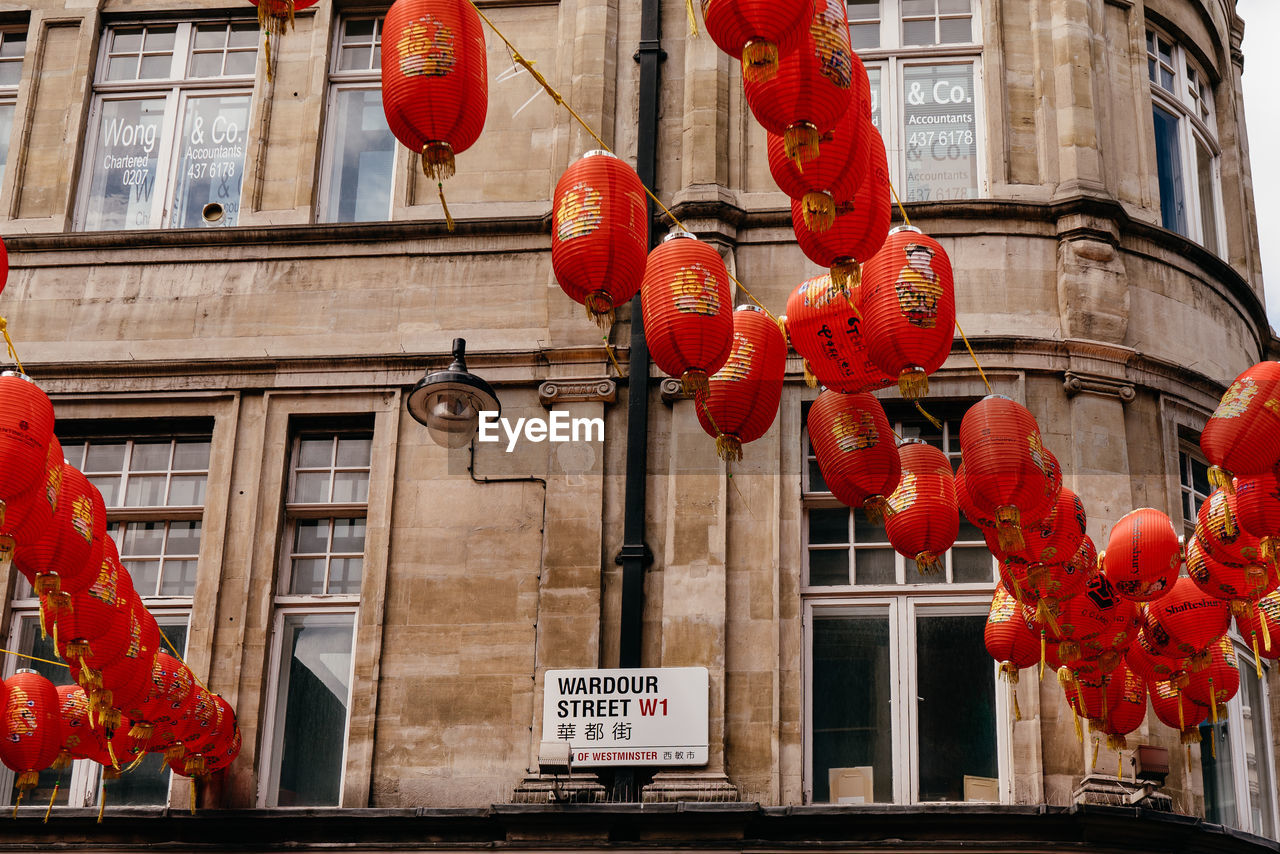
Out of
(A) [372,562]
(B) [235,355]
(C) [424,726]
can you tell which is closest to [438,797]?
(C) [424,726]

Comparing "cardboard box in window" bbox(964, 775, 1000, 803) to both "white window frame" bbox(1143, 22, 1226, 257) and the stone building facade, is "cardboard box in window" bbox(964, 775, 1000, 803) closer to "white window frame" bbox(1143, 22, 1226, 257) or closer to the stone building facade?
the stone building facade

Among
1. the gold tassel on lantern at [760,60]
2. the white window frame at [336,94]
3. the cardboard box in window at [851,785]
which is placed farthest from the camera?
the white window frame at [336,94]

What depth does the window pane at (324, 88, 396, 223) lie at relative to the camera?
16375 millimetres

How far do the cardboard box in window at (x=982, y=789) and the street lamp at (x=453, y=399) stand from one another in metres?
4.81

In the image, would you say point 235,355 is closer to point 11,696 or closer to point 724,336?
point 11,696

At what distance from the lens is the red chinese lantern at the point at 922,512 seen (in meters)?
11.8

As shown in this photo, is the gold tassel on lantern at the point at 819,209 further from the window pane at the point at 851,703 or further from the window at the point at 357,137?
the window at the point at 357,137

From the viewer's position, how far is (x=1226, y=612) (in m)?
11.9

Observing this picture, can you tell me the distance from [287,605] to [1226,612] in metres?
7.78

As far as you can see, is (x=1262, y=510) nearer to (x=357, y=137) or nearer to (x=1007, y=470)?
(x=1007, y=470)

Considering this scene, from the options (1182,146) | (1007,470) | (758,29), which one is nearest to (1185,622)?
(1007,470)

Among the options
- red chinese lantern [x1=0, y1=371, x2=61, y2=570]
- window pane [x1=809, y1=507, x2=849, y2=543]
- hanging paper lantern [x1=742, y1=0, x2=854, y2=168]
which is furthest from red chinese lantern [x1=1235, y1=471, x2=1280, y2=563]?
red chinese lantern [x1=0, y1=371, x2=61, y2=570]

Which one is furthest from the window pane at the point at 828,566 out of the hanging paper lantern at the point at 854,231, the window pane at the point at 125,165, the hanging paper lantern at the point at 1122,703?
the window pane at the point at 125,165

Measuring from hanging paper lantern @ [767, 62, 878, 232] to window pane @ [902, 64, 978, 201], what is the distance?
17.8 feet
